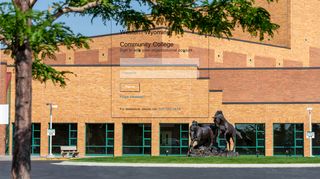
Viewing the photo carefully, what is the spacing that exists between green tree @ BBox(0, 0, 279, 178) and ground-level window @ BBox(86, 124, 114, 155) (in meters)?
41.9

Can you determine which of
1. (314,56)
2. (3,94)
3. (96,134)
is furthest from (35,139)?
(314,56)

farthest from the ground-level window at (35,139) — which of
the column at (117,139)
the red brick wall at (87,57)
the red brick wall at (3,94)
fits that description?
the red brick wall at (87,57)

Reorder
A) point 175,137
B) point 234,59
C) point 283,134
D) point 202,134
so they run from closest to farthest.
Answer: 1. point 202,134
2. point 283,134
3. point 175,137
4. point 234,59

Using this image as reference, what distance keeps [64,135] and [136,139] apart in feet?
21.3

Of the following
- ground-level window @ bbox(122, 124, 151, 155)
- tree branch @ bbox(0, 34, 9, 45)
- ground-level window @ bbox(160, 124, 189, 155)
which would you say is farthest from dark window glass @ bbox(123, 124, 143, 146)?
tree branch @ bbox(0, 34, 9, 45)

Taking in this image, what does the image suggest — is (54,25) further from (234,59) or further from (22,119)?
(234,59)

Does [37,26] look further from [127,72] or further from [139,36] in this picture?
[139,36]

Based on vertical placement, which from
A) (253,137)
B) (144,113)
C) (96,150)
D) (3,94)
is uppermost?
(3,94)

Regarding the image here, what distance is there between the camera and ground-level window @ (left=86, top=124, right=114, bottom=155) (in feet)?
176

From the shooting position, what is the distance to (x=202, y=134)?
3891 cm

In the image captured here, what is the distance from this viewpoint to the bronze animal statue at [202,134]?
38.6m

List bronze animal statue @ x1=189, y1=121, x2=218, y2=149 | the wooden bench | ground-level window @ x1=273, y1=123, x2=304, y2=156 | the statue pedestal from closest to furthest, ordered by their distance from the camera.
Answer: bronze animal statue @ x1=189, y1=121, x2=218, y2=149 < the statue pedestal < the wooden bench < ground-level window @ x1=273, y1=123, x2=304, y2=156

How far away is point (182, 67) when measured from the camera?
53.5 metres

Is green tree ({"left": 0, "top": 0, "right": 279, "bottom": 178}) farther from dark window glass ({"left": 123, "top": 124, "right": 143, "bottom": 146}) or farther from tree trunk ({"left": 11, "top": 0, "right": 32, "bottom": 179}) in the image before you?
dark window glass ({"left": 123, "top": 124, "right": 143, "bottom": 146})
